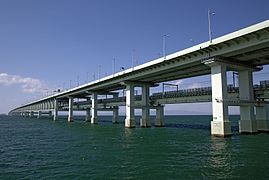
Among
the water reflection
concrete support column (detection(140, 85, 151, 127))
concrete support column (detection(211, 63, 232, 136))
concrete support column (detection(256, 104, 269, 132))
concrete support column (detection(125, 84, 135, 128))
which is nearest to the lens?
the water reflection

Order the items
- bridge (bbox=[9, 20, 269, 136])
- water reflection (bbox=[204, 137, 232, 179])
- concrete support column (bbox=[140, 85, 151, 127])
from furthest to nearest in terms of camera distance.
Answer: concrete support column (bbox=[140, 85, 151, 127]), bridge (bbox=[9, 20, 269, 136]), water reflection (bbox=[204, 137, 232, 179])

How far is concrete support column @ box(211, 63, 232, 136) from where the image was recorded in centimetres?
4191

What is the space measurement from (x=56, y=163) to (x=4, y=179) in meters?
5.08

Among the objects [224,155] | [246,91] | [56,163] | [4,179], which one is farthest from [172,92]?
[4,179]

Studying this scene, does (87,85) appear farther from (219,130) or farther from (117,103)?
(219,130)

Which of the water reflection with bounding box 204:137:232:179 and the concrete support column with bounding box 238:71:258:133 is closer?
the water reflection with bounding box 204:137:232:179

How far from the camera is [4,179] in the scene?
16719 millimetres

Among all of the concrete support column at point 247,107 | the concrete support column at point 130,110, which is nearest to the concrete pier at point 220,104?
the concrete support column at point 247,107

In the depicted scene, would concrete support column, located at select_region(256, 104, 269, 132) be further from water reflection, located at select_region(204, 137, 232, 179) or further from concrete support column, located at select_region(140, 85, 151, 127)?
concrete support column, located at select_region(140, 85, 151, 127)

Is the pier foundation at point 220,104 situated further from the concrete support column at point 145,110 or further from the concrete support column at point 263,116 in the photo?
the concrete support column at point 145,110

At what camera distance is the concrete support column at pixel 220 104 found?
41906mm

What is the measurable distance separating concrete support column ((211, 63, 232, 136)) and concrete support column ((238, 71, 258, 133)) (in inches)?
278

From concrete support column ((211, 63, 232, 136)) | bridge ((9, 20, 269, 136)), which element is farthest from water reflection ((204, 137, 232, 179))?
bridge ((9, 20, 269, 136))

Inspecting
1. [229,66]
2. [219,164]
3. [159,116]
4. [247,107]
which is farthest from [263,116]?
[159,116]
